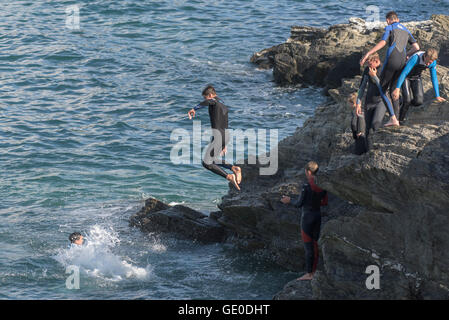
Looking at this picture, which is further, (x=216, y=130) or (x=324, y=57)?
(x=324, y=57)

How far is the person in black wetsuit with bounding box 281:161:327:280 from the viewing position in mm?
14000

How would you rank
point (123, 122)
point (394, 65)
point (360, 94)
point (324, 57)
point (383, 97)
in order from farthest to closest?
point (324, 57) → point (123, 122) → point (394, 65) → point (360, 94) → point (383, 97)

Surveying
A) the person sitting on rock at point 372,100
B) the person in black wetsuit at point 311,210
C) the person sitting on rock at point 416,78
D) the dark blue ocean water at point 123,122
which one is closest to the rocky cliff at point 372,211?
the person sitting on rock at point 416,78

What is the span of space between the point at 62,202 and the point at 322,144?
10.0 m

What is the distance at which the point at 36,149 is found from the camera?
27188 mm

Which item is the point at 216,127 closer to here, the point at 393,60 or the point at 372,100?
the point at 372,100

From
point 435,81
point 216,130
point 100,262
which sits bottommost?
point 100,262

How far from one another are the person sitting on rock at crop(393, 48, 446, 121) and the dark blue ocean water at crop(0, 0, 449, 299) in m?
4.98

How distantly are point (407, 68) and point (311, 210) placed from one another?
3733mm

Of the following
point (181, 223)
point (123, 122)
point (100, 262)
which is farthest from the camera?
point (123, 122)

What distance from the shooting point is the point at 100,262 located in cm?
1780

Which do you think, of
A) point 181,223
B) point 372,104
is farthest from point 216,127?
point 181,223
